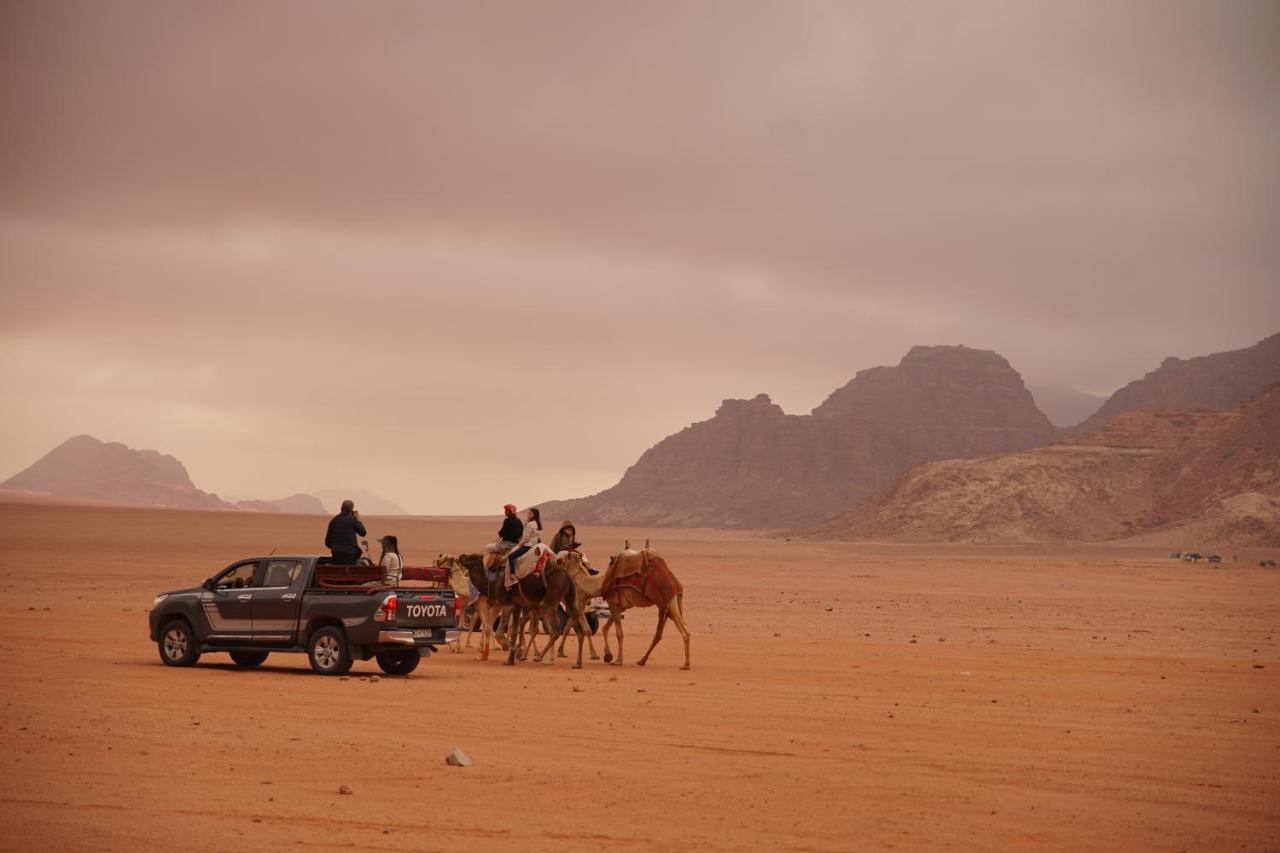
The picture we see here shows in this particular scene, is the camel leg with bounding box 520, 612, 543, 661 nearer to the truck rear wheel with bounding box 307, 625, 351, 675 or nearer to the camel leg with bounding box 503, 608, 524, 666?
the camel leg with bounding box 503, 608, 524, 666

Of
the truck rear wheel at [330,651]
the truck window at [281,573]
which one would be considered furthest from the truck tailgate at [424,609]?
the truck window at [281,573]

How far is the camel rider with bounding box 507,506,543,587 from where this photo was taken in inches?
950

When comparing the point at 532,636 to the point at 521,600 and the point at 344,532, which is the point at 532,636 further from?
the point at 344,532

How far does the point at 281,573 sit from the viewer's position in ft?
70.9

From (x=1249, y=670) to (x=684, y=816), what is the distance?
1780cm

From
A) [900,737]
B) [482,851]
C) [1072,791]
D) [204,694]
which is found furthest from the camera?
[204,694]

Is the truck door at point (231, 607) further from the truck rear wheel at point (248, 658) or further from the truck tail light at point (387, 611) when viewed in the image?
the truck tail light at point (387, 611)

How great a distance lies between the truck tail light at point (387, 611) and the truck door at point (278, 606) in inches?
55.5

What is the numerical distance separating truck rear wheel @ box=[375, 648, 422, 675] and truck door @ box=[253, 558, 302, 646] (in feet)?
4.98

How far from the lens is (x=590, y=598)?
79.6 ft

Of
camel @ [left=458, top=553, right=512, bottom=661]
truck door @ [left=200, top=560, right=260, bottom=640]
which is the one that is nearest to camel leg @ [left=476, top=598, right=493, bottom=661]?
camel @ [left=458, top=553, right=512, bottom=661]

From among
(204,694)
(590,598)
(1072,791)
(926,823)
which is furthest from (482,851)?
(590,598)

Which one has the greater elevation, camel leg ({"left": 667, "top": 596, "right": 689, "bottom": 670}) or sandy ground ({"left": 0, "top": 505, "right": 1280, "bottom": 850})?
camel leg ({"left": 667, "top": 596, "right": 689, "bottom": 670})

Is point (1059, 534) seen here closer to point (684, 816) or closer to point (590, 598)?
point (590, 598)
